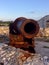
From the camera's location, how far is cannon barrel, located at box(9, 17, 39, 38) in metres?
11.6

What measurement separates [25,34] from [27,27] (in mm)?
656

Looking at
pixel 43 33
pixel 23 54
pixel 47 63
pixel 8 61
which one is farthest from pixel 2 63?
pixel 43 33

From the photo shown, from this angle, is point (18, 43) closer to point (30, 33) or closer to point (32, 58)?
point (30, 33)

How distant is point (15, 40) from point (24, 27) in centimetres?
84

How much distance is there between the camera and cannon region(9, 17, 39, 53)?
38.3ft

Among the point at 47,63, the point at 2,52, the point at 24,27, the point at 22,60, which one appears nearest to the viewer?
the point at 47,63

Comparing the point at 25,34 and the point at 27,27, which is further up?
the point at 27,27

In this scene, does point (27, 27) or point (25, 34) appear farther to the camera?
point (27, 27)

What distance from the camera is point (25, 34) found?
11648 millimetres

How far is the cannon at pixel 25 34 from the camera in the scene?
11.7m

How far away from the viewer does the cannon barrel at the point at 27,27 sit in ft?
38.2

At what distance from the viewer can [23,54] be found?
9.41 meters

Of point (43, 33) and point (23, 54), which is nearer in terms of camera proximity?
point (23, 54)

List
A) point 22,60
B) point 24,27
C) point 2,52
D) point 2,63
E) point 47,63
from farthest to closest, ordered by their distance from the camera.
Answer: point 24,27 → point 2,52 → point 2,63 → point 22,60 → point 47,63
